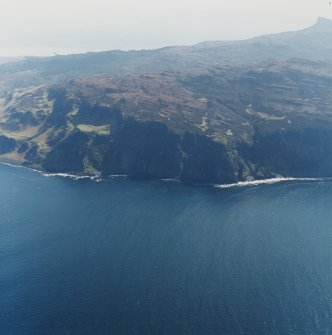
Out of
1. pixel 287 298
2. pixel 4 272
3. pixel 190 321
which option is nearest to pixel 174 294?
pixel 190 321

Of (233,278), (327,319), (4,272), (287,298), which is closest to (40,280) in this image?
(4,272)

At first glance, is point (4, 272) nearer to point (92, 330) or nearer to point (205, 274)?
point (92, 330)


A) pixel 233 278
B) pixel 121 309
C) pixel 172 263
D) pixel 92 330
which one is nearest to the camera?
pixel 92 330

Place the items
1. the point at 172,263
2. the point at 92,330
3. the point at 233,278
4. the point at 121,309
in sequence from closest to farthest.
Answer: the point at 92,330 → the point at 121,309 → the point at 233,278 → the point at 172,263

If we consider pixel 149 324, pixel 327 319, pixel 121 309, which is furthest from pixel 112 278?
pixel 327 319

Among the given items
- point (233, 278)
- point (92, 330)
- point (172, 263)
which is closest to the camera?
point (92, 330)

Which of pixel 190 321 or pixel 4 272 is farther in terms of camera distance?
pixel 4 272

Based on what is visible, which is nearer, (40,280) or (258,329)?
(258,329)

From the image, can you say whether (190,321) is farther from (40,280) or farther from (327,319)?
(40,280)
